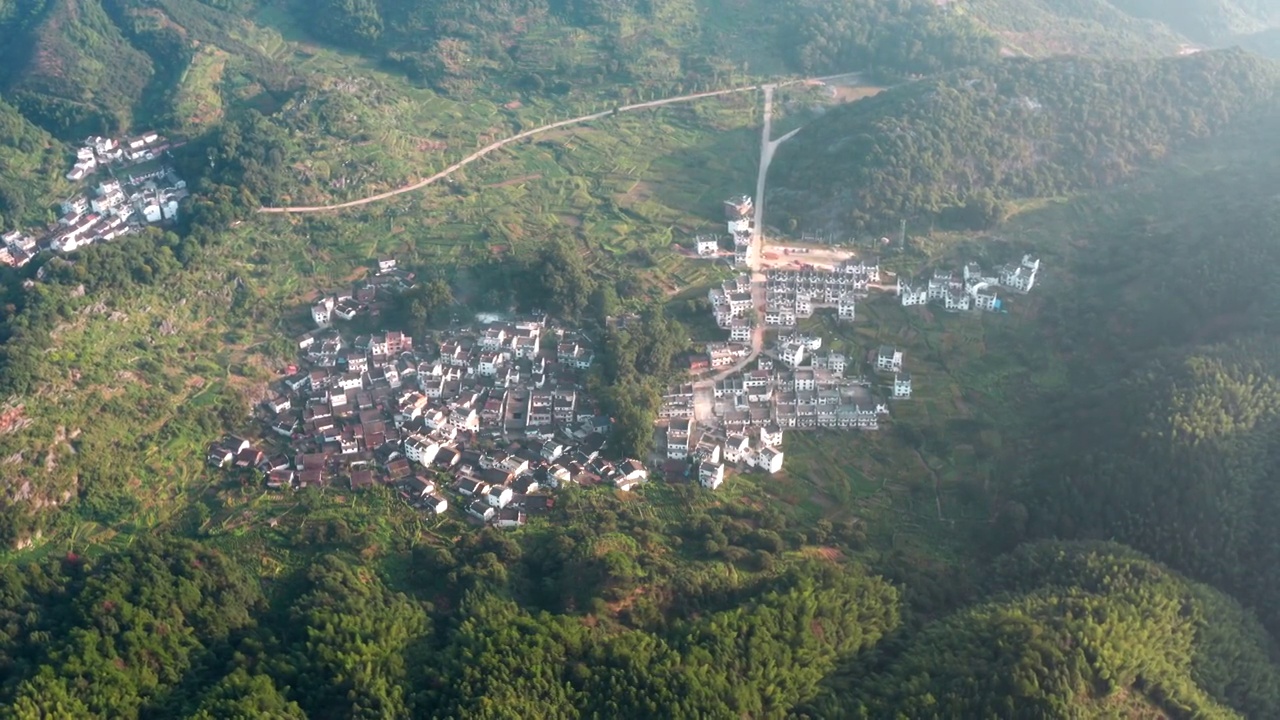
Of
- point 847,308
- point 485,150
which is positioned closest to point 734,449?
point 847,308

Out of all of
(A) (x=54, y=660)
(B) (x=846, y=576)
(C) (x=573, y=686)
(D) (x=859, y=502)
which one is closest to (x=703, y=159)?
(D) (x=859, y=502)

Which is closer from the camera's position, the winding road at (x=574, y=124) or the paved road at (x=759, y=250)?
the paved road at (x=759, y=250)

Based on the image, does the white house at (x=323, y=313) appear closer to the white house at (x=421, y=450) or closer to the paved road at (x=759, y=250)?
the white house at (x=421, y=450)

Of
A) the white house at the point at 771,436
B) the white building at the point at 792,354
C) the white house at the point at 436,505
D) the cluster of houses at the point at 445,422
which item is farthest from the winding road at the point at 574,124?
the white house at the point at 436,505

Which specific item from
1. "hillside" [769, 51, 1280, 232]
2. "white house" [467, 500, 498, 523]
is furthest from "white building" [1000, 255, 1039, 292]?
"white house" [467, 500, 498, 523]

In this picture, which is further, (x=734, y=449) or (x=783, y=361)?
(x=783, y=361)

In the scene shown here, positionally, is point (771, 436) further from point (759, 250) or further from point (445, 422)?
point (759, 250)
